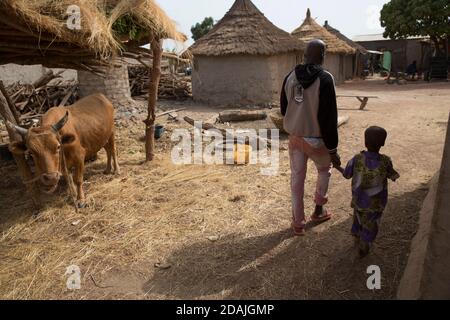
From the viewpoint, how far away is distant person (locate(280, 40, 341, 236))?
3238mm

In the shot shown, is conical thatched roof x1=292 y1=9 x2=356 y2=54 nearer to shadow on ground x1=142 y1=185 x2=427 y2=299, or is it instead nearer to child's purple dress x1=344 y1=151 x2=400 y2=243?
shadow on ground x1=142 y1=185 x2=427 y2=299

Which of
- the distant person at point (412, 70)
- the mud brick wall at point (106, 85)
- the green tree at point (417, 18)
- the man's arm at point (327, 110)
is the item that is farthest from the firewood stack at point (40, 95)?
the distant person at point (412, 70)

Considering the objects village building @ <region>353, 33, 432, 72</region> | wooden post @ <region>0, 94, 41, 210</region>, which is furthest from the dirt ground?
village building @ <region>353, 33, 432, 72</region>

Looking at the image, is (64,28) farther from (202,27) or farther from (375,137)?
(202,27)

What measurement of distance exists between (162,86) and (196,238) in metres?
13.8

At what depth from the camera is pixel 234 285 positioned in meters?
3.21

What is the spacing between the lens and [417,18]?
20.7 m

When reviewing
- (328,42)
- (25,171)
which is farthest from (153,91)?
(328,42)

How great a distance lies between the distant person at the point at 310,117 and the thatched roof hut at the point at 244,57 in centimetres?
1025

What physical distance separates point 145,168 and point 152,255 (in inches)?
121

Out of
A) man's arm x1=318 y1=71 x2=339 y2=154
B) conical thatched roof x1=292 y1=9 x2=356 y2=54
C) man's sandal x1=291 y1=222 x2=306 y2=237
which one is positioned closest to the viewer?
man's arm x1=318 y1=71 x2=339 y2=154

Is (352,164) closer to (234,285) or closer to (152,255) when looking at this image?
(234,285)

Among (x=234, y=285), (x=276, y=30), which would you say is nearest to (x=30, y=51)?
(x=234, y=285)

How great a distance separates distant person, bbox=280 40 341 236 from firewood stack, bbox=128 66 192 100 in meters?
13.3
